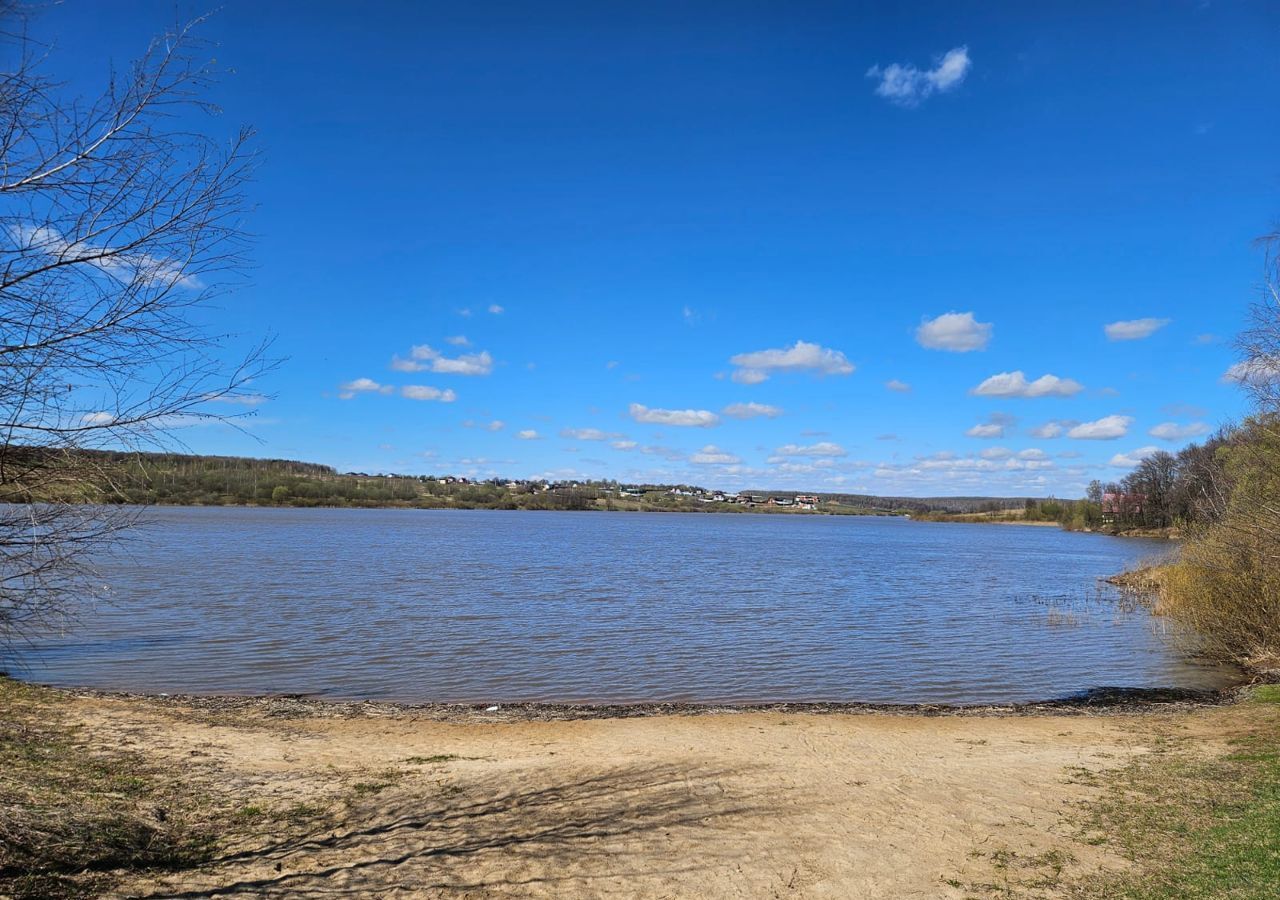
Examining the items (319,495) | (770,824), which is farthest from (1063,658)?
(319,495)

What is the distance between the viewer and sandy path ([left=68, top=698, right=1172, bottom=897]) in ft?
23.3

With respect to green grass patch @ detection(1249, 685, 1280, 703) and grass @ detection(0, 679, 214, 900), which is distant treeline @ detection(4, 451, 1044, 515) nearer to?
grass @ detection(0, 679, 214, 900)

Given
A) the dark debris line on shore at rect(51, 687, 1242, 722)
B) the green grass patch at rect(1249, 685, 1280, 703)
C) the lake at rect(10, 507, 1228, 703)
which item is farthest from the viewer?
the lake at rect(10, 507, 1228, 703)

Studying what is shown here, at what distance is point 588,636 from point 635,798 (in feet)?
53.3

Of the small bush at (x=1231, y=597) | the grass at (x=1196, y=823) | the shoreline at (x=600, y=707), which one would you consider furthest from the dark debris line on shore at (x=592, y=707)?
the grass at (x=1196, y=823)

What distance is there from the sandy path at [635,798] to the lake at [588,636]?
126 inches

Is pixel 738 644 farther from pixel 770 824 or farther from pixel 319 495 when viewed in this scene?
pixel 319 495

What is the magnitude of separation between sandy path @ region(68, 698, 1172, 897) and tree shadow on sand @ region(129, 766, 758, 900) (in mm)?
28

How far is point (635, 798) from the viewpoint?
9.49 meters

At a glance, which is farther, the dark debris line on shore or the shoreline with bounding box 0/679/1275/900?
the dark debris line on shore

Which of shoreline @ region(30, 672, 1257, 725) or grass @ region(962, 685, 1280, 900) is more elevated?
grass @ region(962, 685, 1280, 900)

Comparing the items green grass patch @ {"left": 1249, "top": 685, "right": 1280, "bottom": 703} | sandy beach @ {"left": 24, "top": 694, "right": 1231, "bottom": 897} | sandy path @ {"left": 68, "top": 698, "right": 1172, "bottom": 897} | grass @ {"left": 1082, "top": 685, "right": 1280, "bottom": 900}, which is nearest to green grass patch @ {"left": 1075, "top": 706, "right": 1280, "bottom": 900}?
grass @ {"left": 1082, "top": 685, "right": 1280, "bottom": 900}

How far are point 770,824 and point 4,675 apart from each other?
1753cm

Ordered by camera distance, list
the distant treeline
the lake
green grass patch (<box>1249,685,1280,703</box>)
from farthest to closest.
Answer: the lake
green grass patch (<box>1249,685,1280,703</box>)
the distant treeline
